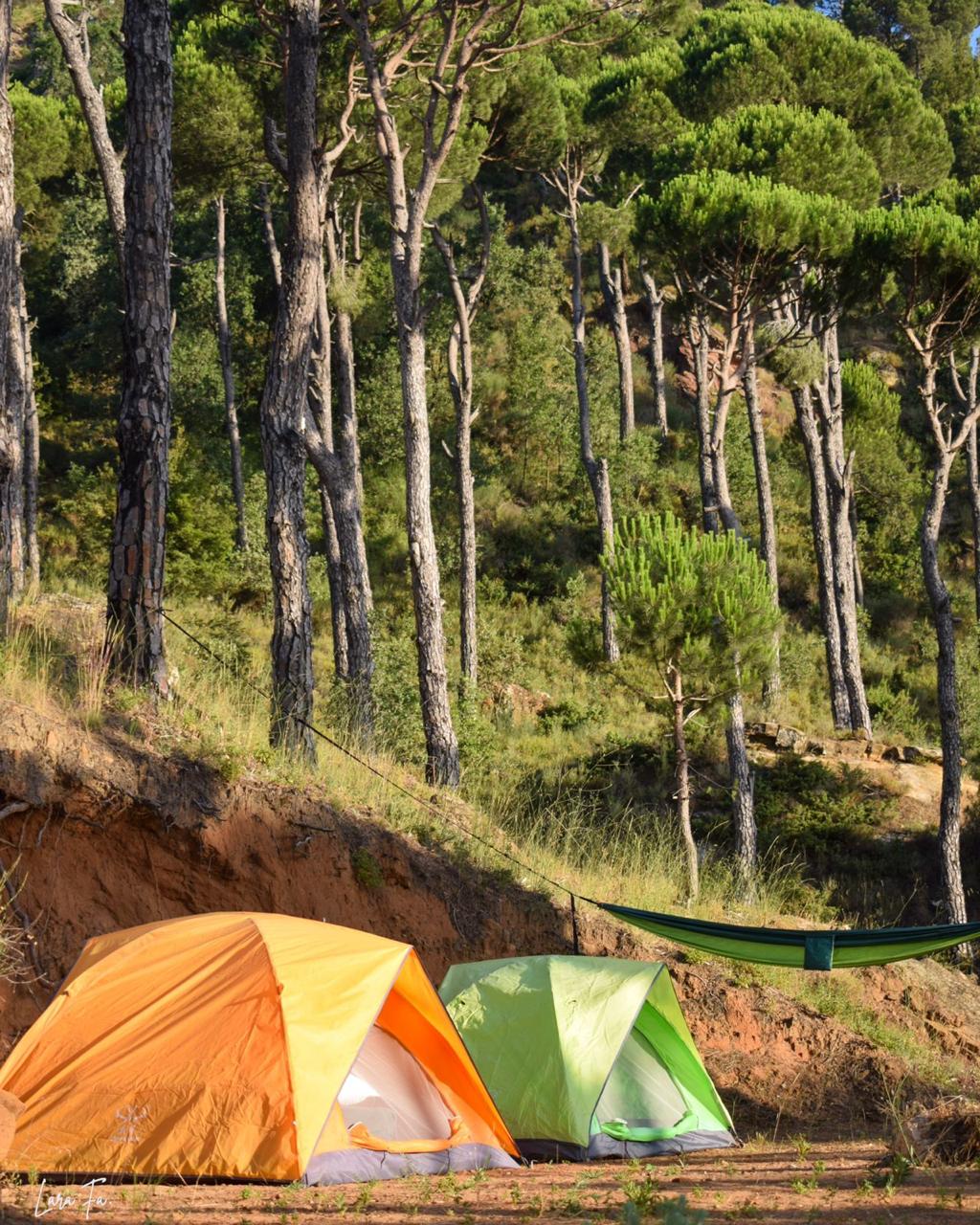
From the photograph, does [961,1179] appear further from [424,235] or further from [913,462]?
[424,235]

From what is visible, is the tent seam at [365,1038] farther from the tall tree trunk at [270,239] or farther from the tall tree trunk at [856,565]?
the tall tree trunk at [856,565]

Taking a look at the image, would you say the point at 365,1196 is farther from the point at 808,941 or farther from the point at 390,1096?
the point at 808,941

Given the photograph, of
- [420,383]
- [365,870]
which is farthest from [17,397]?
[365,870]

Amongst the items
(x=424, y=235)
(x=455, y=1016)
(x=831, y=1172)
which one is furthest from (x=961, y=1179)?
(x=424, y=235)

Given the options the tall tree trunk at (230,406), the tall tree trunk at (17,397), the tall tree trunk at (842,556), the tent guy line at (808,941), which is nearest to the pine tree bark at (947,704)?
the tall tree trunk at (842,556)

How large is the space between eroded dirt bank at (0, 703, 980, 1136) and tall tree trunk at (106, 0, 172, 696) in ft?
3.67

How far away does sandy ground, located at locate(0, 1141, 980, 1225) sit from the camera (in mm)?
4867

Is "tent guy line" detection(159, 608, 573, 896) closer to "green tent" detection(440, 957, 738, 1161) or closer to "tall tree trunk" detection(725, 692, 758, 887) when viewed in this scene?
"green tent" detection(440, 957, 738, 1161)

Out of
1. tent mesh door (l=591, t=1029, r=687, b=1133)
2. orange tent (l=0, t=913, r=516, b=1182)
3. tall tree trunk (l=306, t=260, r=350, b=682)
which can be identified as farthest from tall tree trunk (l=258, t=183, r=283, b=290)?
orange tent (l=0, t=913, r=516, b=1182)

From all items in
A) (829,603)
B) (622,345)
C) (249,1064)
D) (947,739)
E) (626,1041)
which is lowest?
(626,1041)

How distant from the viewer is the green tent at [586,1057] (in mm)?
8016

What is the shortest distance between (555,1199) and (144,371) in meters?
6.86

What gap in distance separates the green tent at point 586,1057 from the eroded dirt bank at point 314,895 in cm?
125

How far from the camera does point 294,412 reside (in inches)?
474
